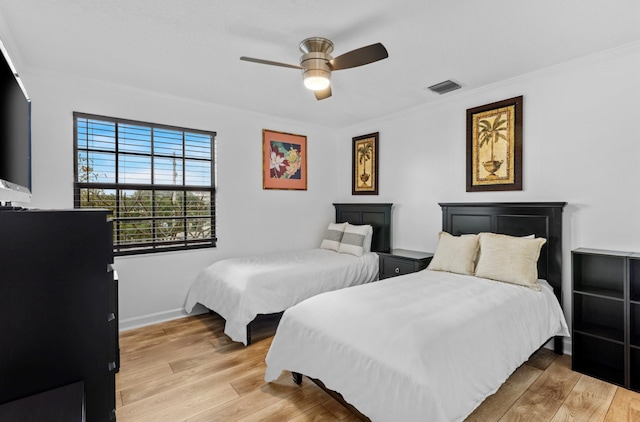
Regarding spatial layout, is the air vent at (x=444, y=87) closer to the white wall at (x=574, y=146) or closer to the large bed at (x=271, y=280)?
the white wall at (x=574, y=146)

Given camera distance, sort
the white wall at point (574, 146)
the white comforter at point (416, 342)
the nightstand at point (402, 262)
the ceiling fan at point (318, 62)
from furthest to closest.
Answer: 1. the nightstand at point (402, 262)
2. the white wall at point (574, 146)
3. the ceiling fan at point (318, 62)
4. the white comforter at point (416, 342)

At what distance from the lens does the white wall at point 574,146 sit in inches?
102

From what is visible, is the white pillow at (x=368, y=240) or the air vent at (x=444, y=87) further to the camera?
the white pillow at (x=368, y=240)

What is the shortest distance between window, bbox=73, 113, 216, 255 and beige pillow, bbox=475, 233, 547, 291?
10.1ft

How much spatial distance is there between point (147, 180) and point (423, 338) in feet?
10.7

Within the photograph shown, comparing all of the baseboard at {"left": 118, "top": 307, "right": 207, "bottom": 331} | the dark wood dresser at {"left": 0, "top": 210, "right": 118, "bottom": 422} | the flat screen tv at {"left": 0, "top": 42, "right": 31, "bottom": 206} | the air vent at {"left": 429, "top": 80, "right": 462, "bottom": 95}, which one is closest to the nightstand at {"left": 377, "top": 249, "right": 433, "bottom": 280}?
the air vent at {"left": 429, "top": 80, "right": 462, "bottom": 95}

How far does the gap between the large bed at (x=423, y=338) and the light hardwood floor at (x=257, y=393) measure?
0.72 feet

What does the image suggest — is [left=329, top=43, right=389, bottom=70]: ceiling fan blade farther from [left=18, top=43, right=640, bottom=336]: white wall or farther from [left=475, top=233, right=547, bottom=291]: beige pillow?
[left=475, top=233, right=547, bottom=291]: beige pillow

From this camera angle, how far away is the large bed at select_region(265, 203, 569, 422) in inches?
63.8

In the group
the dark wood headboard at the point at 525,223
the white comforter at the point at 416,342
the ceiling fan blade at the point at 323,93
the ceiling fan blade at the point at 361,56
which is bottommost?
the white comforter at the point at 416,342

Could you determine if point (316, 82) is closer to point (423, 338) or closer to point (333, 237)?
point (423, 338)

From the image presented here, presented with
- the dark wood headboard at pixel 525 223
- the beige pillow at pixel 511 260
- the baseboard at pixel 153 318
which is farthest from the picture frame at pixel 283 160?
the beige pillow at pixel 511 260

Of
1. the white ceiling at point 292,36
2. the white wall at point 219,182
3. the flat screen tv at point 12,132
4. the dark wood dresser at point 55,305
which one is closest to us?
the dark wood dresser at point 55,305

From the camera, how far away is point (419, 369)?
62.7 inches
